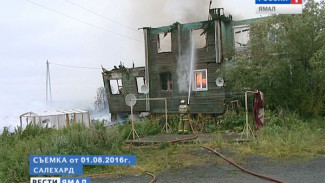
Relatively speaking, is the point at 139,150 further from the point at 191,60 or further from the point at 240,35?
the point at 240,35

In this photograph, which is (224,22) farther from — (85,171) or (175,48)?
(85,171)

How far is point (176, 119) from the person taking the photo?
17047mm

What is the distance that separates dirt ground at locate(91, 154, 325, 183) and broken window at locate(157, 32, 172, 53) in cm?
1500

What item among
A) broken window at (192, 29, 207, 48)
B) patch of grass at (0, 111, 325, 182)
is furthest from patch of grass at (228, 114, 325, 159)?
broken window at (192, 29, 207, 48)

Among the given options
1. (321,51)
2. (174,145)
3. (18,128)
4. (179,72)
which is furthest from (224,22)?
(18,128)

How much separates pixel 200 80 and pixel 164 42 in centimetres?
382

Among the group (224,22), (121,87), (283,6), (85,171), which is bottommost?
(85,171)

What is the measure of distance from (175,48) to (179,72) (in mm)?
1616

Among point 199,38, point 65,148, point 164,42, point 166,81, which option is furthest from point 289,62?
point 164,42

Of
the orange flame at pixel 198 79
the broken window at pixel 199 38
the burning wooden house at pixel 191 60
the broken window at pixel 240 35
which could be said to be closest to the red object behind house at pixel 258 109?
the burning wooden house at pixel 191 60

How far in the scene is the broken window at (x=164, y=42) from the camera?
23023 mm

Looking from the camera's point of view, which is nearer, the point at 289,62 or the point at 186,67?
the point at 289,62

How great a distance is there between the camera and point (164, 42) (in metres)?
23.4

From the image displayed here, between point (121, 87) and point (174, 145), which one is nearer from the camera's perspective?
point (174, 145)
